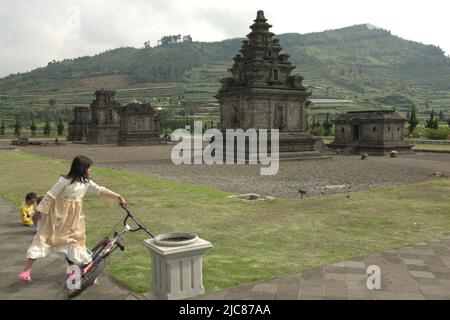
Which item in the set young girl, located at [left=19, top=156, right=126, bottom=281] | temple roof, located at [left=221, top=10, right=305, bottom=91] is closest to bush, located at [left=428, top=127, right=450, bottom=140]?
temple roof, located at [left=221, top=10, right=305, bottom=91]

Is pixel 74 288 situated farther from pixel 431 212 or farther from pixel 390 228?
pixel 431 212

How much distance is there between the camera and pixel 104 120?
5425cm

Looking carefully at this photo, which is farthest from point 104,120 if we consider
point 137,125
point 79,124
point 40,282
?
point 40,282

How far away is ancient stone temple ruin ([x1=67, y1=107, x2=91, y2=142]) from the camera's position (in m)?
59.8

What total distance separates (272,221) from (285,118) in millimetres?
20426

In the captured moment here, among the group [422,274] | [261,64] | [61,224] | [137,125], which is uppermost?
[261,64]

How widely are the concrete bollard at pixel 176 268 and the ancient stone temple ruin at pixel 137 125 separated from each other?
43.2 metres

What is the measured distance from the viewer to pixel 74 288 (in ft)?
17.9

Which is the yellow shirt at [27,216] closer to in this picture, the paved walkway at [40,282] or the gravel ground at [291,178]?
the paved walkway at [40,282]

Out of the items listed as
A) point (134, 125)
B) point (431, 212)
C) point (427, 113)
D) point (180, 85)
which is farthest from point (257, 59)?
point (180, 85)

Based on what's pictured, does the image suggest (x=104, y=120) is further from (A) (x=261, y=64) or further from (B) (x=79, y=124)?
(A) (x=261, y=64)

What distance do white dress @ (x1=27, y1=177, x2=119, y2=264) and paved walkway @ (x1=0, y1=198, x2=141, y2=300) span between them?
436 mm

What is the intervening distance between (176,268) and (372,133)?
32194 millimetres

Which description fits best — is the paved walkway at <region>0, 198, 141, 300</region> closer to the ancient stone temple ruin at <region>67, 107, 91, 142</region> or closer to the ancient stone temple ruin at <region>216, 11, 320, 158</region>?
the ancient stone temple ruin at <region>216, 11, 320, 158</region>
